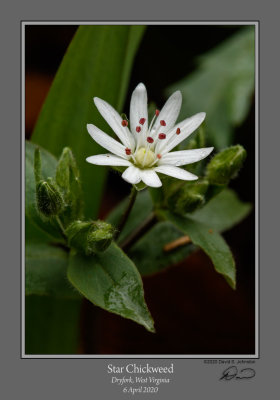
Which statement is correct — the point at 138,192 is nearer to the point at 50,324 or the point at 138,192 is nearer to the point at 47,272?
the point at 47,272

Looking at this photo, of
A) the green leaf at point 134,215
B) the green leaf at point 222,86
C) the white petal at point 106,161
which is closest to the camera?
the white petal at point 106,161

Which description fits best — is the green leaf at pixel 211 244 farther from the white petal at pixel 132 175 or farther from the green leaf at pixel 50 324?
the green leaf at pixel 50 324

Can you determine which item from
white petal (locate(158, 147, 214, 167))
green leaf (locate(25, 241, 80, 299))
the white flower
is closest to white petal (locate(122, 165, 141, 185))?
the white flower

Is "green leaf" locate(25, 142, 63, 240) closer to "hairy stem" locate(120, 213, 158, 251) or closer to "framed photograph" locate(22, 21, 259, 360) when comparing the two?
"framed photograph" locate(22, 21, 259, 360)

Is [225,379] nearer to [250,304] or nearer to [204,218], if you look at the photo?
[204,218]

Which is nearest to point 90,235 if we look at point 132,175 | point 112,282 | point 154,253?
point 112,282

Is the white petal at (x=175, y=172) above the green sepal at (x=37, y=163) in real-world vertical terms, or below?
below

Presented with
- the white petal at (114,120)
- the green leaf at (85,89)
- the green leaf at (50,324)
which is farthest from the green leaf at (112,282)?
the green leaf at (50,324)

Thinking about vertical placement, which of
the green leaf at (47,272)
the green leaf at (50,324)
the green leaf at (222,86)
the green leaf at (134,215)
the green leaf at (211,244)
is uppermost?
the green leaf at (222,86)
